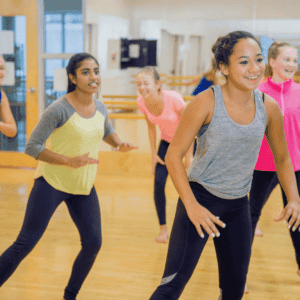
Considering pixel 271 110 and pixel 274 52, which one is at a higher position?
pixel 274 52

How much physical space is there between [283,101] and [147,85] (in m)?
1.08

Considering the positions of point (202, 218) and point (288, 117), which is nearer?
point (202, 218)

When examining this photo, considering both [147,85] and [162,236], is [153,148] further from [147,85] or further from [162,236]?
[162,236]

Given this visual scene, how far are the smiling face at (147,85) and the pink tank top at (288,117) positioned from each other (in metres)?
0.94

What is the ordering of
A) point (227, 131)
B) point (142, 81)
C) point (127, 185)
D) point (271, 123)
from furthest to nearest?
point (127, 185), point (142, 81), point (271, 123), point (227, 131)

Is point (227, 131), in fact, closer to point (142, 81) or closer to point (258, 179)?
point (258, 179)

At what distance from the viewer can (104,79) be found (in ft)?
19.0

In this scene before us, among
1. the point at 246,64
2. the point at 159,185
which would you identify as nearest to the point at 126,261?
the point at 159,185

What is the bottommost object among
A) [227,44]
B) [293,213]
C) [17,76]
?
[293,213]

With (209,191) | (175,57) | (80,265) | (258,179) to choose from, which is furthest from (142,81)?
(175,57)

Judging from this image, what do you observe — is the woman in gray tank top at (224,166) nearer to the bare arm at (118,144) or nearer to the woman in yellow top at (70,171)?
the woman in yellow top at (70,171)

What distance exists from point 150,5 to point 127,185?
2.52 metres

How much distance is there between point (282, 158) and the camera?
4.98 feet

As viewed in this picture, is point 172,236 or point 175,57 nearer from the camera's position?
point 172,236
